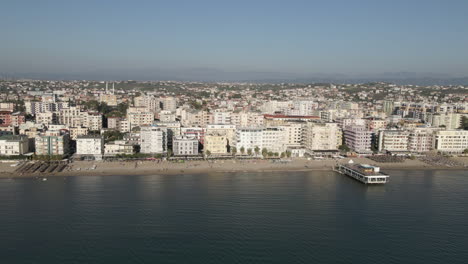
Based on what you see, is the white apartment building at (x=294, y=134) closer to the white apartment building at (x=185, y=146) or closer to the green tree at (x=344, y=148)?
the green tree at (x=344, y=148)

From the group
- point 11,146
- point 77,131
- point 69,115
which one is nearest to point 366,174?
point 77,131

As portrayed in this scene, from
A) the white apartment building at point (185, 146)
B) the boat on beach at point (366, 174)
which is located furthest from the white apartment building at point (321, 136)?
the white apartment building at point (185, 146)

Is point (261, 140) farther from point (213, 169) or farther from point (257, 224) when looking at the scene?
point (257, 224)

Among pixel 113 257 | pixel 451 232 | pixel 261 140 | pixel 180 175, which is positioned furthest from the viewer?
pixel 261 140

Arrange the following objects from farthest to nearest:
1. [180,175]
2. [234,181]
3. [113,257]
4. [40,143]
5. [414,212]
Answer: [40,143] < [180,175] < [234,181] < [414,212] < [113,257]

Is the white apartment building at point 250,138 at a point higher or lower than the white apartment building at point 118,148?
higher

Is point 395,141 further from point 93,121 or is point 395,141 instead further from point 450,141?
point 93,121

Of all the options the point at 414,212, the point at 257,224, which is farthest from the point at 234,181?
the point at 414,212
